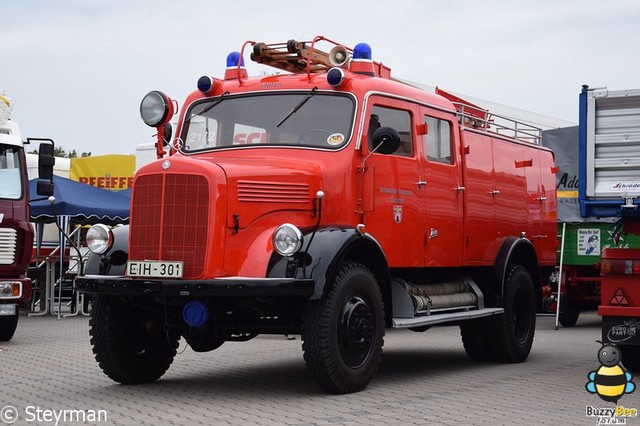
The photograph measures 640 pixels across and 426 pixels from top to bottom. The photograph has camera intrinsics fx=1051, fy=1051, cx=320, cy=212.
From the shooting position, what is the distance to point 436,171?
10.5 meters

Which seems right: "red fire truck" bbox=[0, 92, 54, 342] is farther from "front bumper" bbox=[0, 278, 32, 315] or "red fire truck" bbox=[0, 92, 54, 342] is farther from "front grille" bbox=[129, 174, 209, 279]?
"front grille" bbox=[129, 174, 209, 279]

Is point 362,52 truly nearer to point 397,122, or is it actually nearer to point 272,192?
point 397,122

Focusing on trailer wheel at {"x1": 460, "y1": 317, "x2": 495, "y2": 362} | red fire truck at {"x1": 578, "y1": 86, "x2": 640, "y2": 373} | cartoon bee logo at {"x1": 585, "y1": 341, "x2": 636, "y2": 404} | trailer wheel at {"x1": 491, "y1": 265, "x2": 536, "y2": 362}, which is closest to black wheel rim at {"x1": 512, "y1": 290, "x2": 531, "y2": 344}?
trailer wheel at {"x1": 491, "y1": 265, "x2": 536, "y2": 362}

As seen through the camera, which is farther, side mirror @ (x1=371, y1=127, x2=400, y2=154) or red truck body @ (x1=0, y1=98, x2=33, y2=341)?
red truck body @ (x1=0, y1=98, x2=33, y2=341)

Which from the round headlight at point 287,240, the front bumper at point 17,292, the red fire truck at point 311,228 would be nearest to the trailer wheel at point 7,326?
the front bumper at point 17,292

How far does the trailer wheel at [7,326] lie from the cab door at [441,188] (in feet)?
22.1

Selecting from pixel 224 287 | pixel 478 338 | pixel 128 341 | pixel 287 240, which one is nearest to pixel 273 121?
pixel 287 240

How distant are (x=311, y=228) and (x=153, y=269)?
1.32 metres

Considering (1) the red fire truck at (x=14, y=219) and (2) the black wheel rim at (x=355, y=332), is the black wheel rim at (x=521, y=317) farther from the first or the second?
(1) the red fire truck at (x=14, y=219)

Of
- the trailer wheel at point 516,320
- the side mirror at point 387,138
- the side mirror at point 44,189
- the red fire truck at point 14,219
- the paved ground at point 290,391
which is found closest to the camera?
the paved ground at point 290,391

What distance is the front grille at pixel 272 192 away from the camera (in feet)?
28.3

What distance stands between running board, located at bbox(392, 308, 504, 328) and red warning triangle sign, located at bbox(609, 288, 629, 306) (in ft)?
4.99

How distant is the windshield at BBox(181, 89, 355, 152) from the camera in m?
9.47

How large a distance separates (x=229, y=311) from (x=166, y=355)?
114 centimetres
